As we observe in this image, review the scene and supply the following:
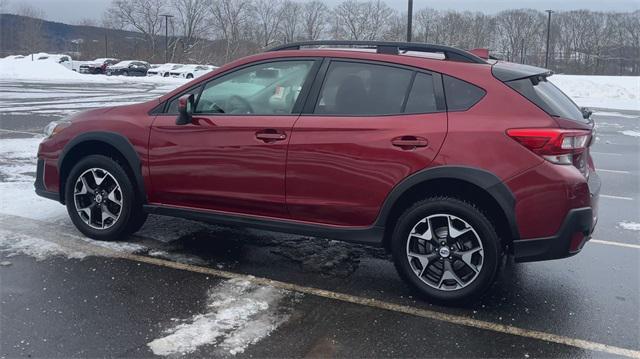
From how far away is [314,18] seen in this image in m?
93.9

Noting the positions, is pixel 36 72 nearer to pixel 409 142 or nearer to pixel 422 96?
pixel 422 96

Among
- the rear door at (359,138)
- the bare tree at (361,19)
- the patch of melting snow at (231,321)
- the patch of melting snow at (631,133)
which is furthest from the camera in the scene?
the bare tree at (361,19)

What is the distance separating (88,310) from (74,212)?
1.66 meters

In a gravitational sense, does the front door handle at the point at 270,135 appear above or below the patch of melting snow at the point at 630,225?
above

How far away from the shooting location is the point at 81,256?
187 inches

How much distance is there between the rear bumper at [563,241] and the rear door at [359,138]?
836 millimetres

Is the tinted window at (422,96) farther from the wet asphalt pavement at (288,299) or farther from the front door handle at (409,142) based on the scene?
the wet asphalt pavement at (288,299)

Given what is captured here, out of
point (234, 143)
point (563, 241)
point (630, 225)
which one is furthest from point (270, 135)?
point (630, 225)

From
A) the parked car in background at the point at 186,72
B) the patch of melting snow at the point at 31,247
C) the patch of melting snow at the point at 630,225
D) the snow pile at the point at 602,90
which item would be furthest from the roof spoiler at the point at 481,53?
the parked car in background at the point at 186,72

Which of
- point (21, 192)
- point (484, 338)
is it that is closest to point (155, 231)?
point (21, 192)

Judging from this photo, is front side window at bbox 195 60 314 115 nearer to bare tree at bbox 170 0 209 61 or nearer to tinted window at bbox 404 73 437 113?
tinted window at bbox 404 73 437 113

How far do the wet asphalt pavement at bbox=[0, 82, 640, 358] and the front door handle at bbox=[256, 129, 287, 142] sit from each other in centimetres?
104

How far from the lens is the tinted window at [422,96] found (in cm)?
399

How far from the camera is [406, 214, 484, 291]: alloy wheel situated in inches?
154
